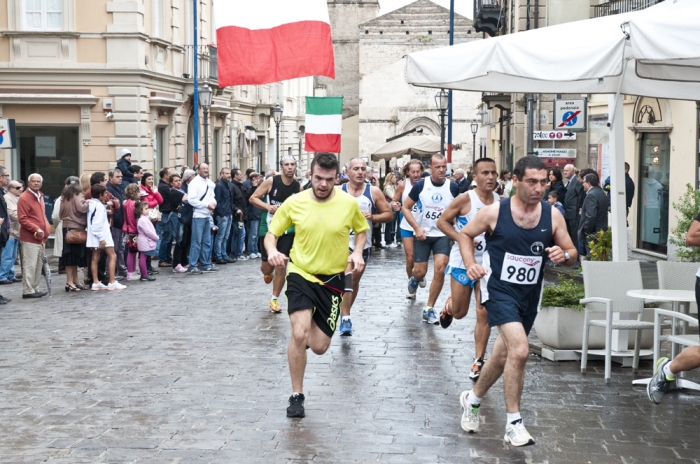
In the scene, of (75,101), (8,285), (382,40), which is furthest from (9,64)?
(382,40)

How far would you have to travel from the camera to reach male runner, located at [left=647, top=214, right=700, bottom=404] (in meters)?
6.62

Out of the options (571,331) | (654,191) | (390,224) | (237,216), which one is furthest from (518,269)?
(390,224)

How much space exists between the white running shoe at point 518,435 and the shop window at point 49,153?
22.2 metres

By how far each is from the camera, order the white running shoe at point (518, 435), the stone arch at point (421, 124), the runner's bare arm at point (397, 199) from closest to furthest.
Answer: the white running shoe at point (518, 435), the runner's bare arm at point (397, 199), the stone arch at point (421, 124)

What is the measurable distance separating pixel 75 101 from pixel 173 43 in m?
5.11

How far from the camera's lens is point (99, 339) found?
403 inches

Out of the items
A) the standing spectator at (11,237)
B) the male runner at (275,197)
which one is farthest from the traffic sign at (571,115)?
the standing spectator at (11,237)

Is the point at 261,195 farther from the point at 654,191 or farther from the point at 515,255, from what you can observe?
the point at 654,191

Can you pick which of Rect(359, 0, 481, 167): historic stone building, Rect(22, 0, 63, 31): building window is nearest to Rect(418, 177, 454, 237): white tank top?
Rect(22, 0, 63, 31): building window

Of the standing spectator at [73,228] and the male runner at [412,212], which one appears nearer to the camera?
the male runner at [412,212]

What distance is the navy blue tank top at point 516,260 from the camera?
21.0ft

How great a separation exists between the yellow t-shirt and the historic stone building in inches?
2672

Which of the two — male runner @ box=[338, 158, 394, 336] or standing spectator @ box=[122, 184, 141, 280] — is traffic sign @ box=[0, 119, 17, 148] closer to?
standing spectator @ box=[122, 184, 141, 280]

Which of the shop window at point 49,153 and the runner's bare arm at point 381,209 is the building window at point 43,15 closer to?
the shop window at point 49,153
